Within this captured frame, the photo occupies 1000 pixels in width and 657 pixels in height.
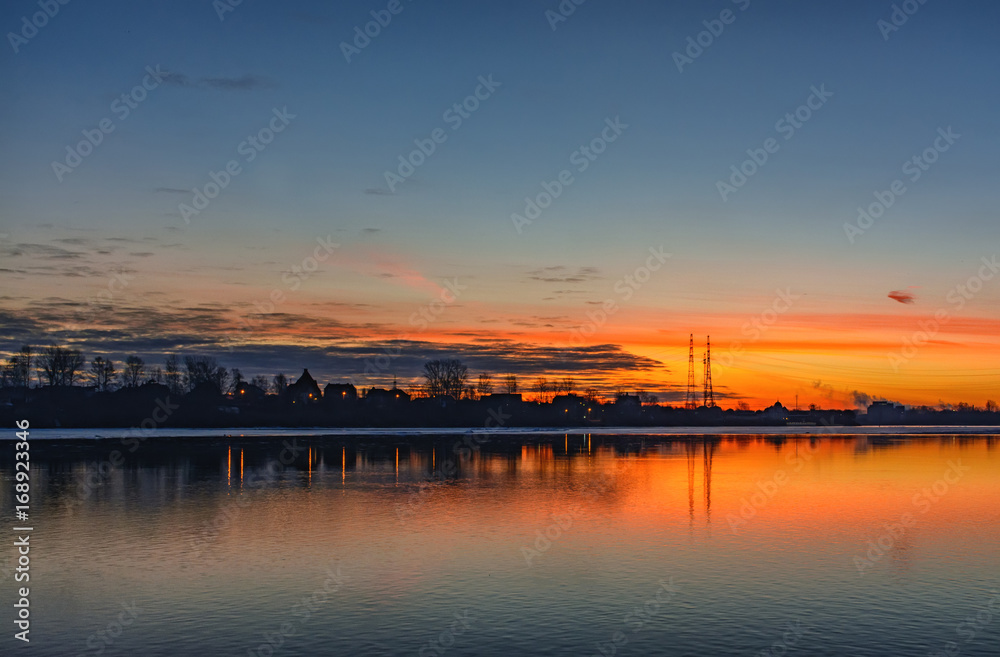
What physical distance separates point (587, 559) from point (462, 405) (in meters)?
166

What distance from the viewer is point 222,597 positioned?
20516mm

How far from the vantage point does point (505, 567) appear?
953 inches

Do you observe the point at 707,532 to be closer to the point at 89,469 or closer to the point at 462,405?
the point at 89,469

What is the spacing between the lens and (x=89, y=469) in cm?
5266

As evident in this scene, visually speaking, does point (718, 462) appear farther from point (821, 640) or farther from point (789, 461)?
point (821, 640)

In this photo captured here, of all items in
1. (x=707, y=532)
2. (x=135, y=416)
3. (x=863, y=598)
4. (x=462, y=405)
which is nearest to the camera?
(x=863, y=598)

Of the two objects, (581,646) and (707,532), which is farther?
(707,532)

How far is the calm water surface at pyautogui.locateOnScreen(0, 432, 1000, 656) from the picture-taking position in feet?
57.6

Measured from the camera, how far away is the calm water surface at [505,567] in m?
17.5

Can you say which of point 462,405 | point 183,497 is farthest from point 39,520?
point 462,405

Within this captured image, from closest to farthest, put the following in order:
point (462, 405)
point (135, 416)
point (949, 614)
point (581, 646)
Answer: point (581, 646), point (949, 614), point (135, 416), point (462, 405)

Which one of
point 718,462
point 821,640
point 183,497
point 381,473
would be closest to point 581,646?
point 821,640

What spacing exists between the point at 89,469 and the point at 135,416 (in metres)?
80.5

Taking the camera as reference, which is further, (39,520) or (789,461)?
(789,461)
